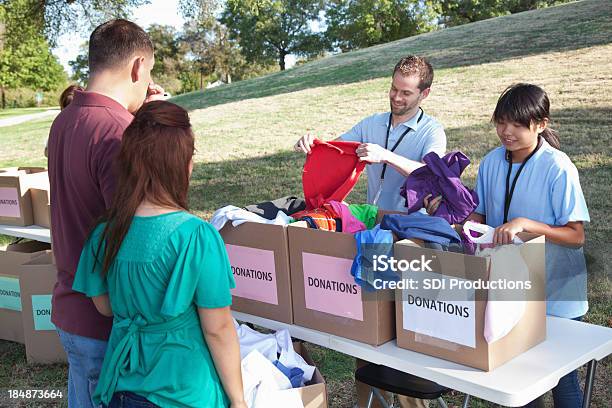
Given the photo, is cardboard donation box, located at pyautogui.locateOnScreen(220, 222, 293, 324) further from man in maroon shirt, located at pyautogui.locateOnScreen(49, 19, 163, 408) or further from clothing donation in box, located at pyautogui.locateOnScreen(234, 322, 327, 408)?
man in maroon shirt, located at pyautogui.locateOnScreen(49, 19, 163, 408)

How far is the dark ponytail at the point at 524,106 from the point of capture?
227 cm

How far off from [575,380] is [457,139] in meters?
6.77

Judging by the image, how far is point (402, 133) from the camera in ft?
9.97

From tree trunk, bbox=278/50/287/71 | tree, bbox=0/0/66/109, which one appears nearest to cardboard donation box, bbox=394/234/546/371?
tree, bbox=0/0/66/109

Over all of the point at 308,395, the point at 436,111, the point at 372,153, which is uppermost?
the point at 436,111

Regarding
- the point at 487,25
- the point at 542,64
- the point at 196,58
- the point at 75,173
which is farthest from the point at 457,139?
the point at 196,58

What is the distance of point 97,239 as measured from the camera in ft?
5.84

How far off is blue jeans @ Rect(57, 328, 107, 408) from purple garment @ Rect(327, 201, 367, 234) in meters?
0.98

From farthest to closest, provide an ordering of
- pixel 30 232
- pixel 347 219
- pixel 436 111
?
pixel 436 111, pixel 30 232, pixel 347 219

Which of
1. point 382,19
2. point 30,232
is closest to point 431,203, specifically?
point 30,232

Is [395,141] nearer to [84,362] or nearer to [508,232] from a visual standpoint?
[508,232]

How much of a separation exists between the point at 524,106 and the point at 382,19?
99.5ft

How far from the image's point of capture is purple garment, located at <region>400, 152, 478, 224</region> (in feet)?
8.00

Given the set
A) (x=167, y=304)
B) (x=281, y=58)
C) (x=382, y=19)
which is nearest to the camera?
(x=167, y=304)
